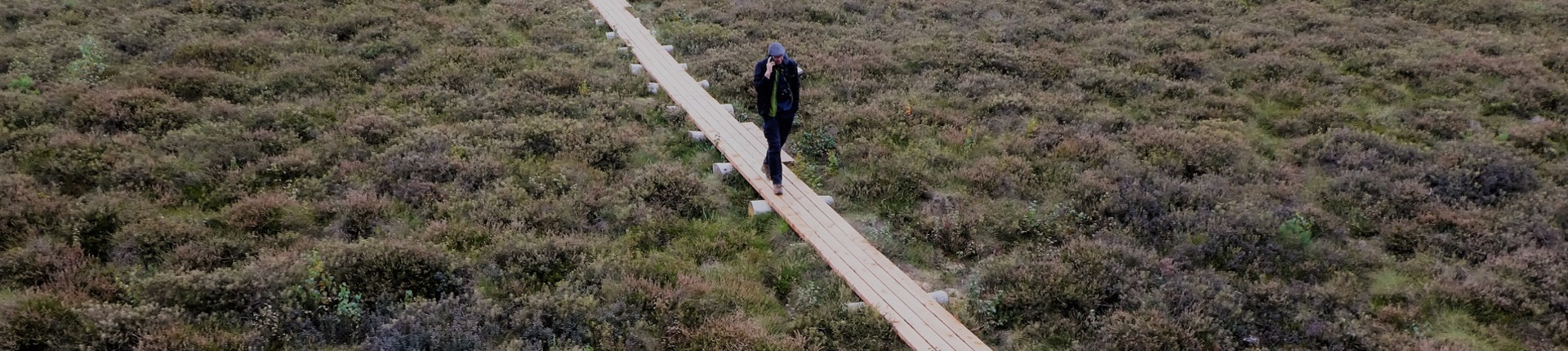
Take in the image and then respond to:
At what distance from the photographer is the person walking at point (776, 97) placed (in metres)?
10.1

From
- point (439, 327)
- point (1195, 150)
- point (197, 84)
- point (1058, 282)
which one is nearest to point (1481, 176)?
point (1195, 150)

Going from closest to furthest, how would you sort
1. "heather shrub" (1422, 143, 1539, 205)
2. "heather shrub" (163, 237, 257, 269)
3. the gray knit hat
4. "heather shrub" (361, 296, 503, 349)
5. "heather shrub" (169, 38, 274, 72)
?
"heather shrub" (361, 296, 503, 349) → "heather shrub" (163, 237, 257, 269) → the gray knit hat → "heather shrub" (1422, 143, 1539, 205) → "heather shrub" (169, 38, 274, 72)

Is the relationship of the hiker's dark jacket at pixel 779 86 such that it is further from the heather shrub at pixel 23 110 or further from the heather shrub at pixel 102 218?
the heather shrub at pixel 23 110

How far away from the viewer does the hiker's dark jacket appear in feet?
33.3

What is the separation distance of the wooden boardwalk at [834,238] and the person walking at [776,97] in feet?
1.75

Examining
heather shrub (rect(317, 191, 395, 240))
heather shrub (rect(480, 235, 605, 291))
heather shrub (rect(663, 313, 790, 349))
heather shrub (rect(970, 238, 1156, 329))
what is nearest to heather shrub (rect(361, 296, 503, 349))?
heather shrub (rect(480, 235, 605, 291))

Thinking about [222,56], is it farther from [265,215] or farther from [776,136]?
[776,136]

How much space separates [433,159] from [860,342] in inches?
274

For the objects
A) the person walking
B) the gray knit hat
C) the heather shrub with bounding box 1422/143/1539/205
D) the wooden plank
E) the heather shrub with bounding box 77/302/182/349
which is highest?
the gray knit hat

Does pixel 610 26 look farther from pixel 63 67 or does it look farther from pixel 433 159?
pixel 63 67

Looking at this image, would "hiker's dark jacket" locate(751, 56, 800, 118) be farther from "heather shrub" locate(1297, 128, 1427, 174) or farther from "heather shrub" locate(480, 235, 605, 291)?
"heather shrub" locate(1297, 128, 1427, 174)

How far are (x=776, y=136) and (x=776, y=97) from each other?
0.51 metres

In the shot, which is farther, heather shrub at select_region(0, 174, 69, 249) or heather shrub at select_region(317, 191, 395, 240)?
heather shrub at select_region(317, 191, 395, 240)

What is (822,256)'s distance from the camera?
370 inches
